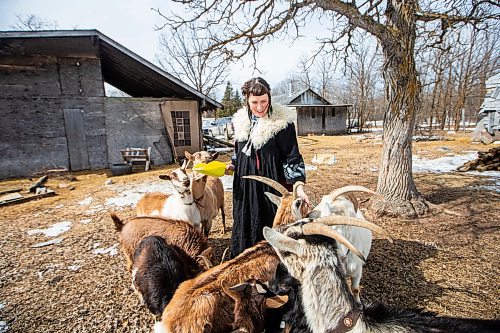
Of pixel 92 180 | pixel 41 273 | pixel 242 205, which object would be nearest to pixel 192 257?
pixel 242 205

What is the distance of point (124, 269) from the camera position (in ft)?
12.8

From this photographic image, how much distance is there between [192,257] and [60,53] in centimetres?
1201

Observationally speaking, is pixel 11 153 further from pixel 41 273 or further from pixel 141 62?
pixel 41 273

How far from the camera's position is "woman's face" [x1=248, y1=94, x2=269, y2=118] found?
8.61 feet

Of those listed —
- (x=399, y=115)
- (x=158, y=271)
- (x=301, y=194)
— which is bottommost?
(x=158, y=271)

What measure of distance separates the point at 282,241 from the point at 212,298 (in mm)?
645

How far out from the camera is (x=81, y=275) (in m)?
3.77

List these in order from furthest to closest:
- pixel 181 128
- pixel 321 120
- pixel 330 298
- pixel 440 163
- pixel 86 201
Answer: pixel 321 120, pixel 181 128, pixel 440 163, pixel 86 201, pixel 330 298

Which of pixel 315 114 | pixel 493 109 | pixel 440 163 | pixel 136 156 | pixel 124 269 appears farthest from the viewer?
pixel 315 114

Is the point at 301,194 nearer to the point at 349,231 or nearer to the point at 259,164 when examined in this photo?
Result: the point at 259,164

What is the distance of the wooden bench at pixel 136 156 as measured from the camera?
11.5m

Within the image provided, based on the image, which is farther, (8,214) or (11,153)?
(11,153)

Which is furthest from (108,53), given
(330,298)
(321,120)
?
(321,120)

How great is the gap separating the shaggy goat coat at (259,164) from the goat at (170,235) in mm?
447
